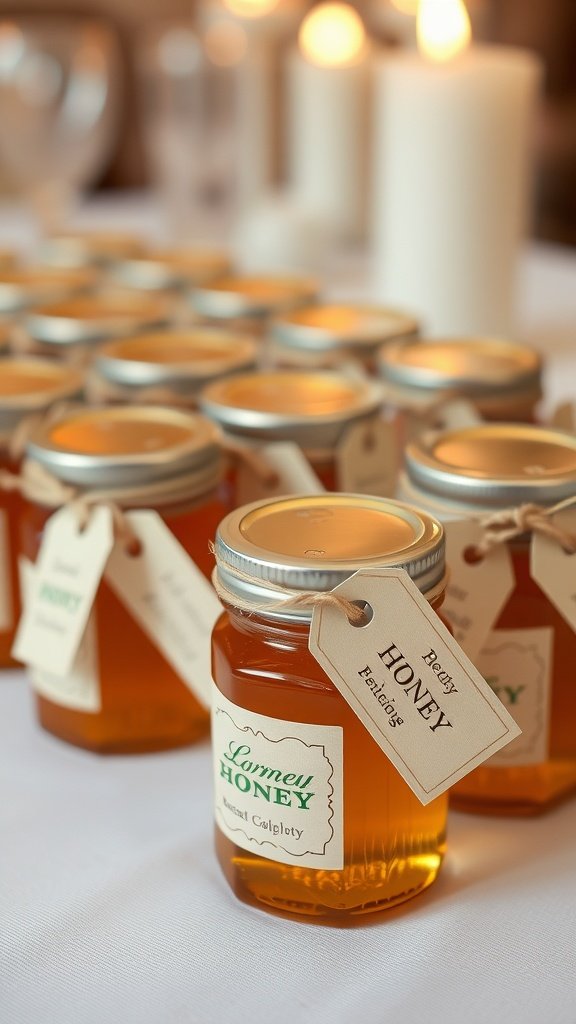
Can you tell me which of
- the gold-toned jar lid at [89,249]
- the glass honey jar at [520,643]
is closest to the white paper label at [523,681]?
the glass honey jar at [520,643]

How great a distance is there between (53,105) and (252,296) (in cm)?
68

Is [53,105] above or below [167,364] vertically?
above

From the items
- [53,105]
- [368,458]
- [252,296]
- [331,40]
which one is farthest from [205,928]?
[331,40]

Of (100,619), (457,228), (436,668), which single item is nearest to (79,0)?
(457,228)

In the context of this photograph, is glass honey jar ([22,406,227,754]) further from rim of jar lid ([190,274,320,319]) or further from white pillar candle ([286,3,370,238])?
white pillar candle ([286,3,370,238])

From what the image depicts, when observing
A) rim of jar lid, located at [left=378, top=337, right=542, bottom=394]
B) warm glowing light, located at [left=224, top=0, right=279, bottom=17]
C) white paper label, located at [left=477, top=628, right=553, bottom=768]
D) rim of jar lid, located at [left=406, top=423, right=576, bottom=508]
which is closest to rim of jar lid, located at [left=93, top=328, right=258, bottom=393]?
rim of jar lid, located at [left=378, top=337, right=542, bottom=394]

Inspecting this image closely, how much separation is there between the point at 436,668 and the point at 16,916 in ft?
0.66

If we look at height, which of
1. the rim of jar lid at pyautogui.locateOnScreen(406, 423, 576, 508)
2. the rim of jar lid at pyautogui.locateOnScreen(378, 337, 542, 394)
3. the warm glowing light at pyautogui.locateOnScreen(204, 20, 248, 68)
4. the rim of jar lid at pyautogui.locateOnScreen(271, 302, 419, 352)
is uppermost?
the warm glowing light at pyautogui.locateOnScreen(204, 20, 248, 68)

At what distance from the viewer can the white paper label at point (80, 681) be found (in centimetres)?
62

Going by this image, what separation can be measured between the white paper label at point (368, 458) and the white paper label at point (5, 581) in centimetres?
19

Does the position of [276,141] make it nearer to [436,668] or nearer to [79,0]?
[79,0]

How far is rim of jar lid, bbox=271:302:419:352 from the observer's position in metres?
0.88

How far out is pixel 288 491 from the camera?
69 cm

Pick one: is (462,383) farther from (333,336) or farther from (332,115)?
(332,115)
